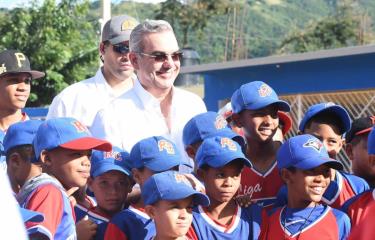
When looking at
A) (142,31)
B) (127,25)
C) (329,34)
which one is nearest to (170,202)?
(142,31)

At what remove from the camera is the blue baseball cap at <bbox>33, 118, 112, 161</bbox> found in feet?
11.6

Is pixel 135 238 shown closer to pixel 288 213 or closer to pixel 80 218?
pixel 80 218

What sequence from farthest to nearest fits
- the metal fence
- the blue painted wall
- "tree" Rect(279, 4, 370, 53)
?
1. "tree" Rect(279, 4, 370, 53)
2. the blue painted wall
3. the metal fence

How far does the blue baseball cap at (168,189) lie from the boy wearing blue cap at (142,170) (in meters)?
0.20

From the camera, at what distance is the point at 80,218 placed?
3.91 metres

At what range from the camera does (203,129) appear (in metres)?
4.14

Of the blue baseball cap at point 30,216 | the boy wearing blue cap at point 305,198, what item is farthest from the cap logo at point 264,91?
the blue baseball cap at point 30,216

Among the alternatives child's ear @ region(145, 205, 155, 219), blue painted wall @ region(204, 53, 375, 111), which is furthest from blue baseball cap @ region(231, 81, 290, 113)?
blue painted wall @ region(204, 53, 375, 111)

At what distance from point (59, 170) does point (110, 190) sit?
1.80 ft

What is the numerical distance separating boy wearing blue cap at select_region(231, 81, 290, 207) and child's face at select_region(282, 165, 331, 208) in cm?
21

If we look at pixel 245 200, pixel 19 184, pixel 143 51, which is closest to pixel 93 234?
pixel 19 184

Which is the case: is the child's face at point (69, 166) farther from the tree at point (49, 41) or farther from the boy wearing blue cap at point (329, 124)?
the tree at point (49, 41)

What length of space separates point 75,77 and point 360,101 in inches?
339

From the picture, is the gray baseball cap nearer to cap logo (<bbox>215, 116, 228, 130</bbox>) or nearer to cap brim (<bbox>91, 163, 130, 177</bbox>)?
cap logo (<bbox>215, 116, 228, 130</bbox>)
